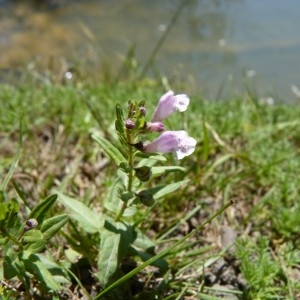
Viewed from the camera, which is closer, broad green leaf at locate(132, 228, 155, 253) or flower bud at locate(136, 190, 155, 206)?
flower bud at locate(136, 190, 155, 206)

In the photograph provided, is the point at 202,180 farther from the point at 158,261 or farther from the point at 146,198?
the point at 146,198

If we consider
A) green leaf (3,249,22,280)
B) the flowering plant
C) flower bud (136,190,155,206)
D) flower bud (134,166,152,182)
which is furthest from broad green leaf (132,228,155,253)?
green leaf (3,249,22,280)

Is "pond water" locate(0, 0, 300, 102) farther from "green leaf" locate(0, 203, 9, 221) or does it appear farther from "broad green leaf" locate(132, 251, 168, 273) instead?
"green leaf" locate(0, 203, 9, 221)

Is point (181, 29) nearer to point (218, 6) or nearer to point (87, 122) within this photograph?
point (218, 6)

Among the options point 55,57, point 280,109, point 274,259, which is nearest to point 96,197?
point 274,259

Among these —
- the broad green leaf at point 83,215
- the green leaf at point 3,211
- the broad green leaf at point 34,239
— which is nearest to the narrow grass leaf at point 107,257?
the broad green leaf at point 83,215

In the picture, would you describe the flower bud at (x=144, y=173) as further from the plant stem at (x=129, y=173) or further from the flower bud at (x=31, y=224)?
the flower bud at (x=31, y=224)
